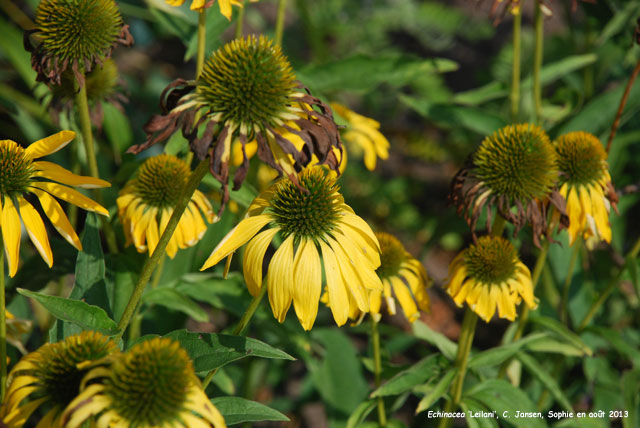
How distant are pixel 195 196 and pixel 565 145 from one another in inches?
38.8

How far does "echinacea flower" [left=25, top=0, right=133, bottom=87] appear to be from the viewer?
123 cm

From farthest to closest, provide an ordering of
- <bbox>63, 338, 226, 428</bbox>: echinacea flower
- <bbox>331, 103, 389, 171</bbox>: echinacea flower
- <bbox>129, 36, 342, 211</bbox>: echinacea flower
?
1. <bbox>331, 103, 389, 171</bbox>: echinacea flower
2. <bbox>129, 36, 342, 211</bbox>: echinacea flower
3. <bbox>63, 338, 226, 428</bbox>: echinacea flower

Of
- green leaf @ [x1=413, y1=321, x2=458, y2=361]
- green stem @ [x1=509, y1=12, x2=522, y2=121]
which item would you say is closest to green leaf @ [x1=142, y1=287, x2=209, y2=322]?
green leaf @ [x1=413, y1=321, x2=458, y2=361]

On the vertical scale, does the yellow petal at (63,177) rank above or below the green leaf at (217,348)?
above

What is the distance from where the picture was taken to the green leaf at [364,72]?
6.68 feet

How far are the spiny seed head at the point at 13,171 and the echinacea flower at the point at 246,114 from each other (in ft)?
0.79

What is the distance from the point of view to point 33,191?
3.72 ft

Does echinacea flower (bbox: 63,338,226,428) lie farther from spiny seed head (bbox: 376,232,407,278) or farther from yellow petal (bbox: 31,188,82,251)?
spiny seed head (bbox: 376,232,407,278)

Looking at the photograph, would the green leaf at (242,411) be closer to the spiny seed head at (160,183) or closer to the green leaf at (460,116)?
the spiny seed head at (160,183)

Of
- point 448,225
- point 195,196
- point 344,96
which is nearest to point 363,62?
point 448,225

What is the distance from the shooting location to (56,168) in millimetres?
1181

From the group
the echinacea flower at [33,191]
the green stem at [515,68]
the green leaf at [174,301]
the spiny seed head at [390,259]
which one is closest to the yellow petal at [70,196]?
the echinacea flower at [33,191]

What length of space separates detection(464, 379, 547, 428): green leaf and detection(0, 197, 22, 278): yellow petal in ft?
3.76

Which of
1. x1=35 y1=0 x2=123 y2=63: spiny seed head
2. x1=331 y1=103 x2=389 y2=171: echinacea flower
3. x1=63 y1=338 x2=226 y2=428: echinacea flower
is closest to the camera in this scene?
x1=63 y1=338 x2=226 y2=428: echinacea flower
